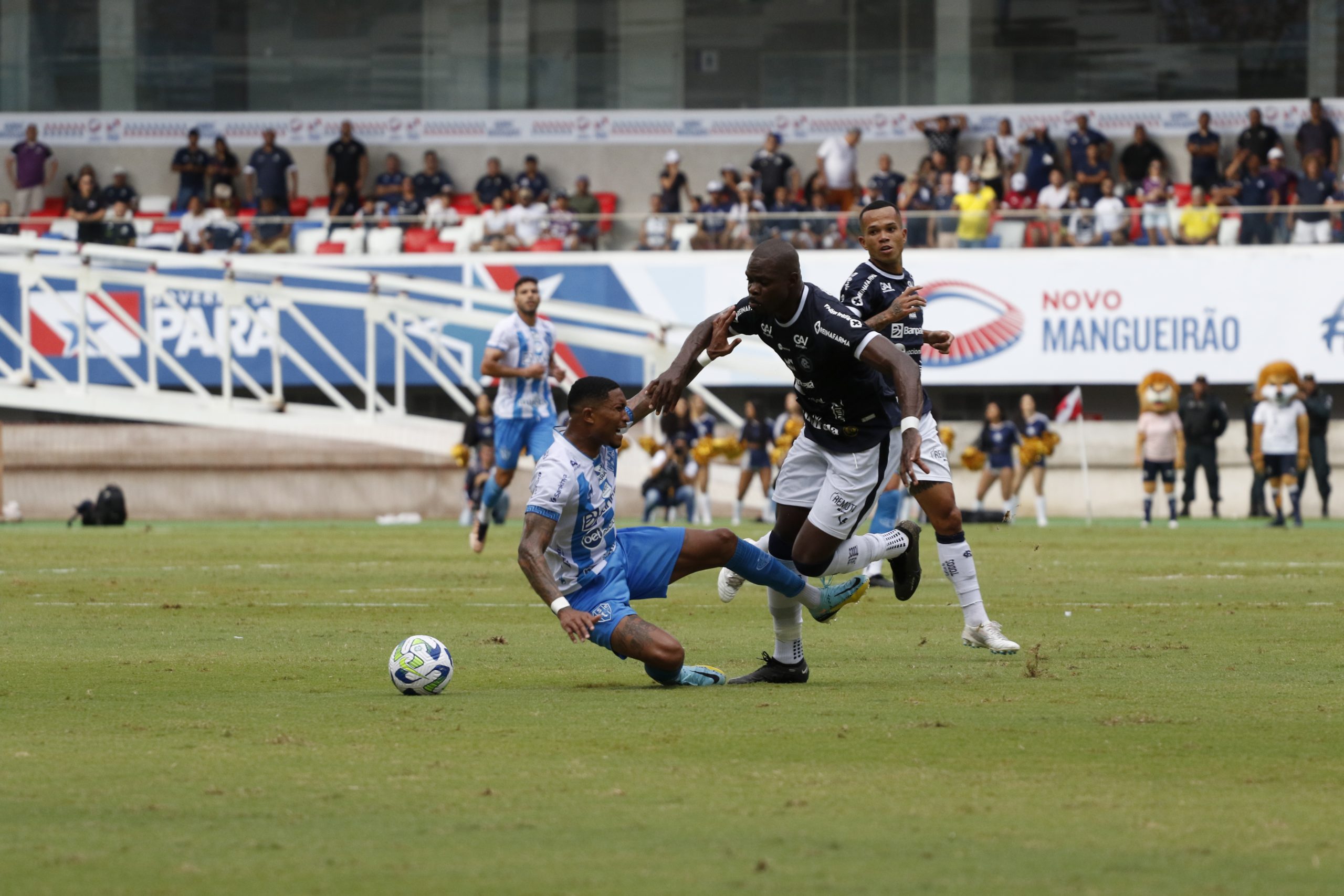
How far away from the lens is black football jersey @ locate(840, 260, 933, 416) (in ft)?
31.1

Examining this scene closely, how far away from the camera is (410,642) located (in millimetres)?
7715

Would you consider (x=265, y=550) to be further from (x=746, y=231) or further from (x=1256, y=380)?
(x=1256, y=380)

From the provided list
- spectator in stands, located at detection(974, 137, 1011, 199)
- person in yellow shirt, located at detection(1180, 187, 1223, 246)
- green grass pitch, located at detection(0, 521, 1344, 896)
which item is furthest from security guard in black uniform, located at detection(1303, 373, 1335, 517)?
green grass pitch, located at detection(0, 521, 1344, 896)

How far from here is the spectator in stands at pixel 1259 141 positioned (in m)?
32.0

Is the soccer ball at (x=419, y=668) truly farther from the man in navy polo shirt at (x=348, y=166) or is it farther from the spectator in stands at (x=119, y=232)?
the man in navy polo shirt at (x=348, y=166)

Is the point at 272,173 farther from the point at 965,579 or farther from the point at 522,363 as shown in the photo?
the point at 965,579

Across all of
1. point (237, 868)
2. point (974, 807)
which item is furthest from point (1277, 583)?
point (237, 868)

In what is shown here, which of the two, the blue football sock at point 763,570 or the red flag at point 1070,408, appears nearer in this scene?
the blue football sock at point 763,570

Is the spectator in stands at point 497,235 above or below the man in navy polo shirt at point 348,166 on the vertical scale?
below

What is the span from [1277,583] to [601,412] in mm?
8545

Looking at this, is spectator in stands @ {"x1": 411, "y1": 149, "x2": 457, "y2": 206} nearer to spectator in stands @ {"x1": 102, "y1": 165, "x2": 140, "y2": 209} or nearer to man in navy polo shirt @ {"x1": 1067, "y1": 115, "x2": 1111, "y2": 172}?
spectator in stands @ {"x1": 102, "y1": 165, "x2": 140, "y2": 209}

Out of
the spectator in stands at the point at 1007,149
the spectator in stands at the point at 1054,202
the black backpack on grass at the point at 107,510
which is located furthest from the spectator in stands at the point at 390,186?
the spectator in stands at the point at 1054,202

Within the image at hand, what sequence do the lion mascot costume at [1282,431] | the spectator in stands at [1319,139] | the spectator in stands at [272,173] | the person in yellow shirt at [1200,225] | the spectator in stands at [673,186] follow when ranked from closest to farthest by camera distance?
the lion mascot costume at [1282,431], the person in yellow shirt at [1200,225], the spectator in stands at [1319,139], the spectator in stands at [673,186], the spectator in stands at [272,173]

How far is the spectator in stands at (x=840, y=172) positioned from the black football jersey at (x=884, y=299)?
23189mm
